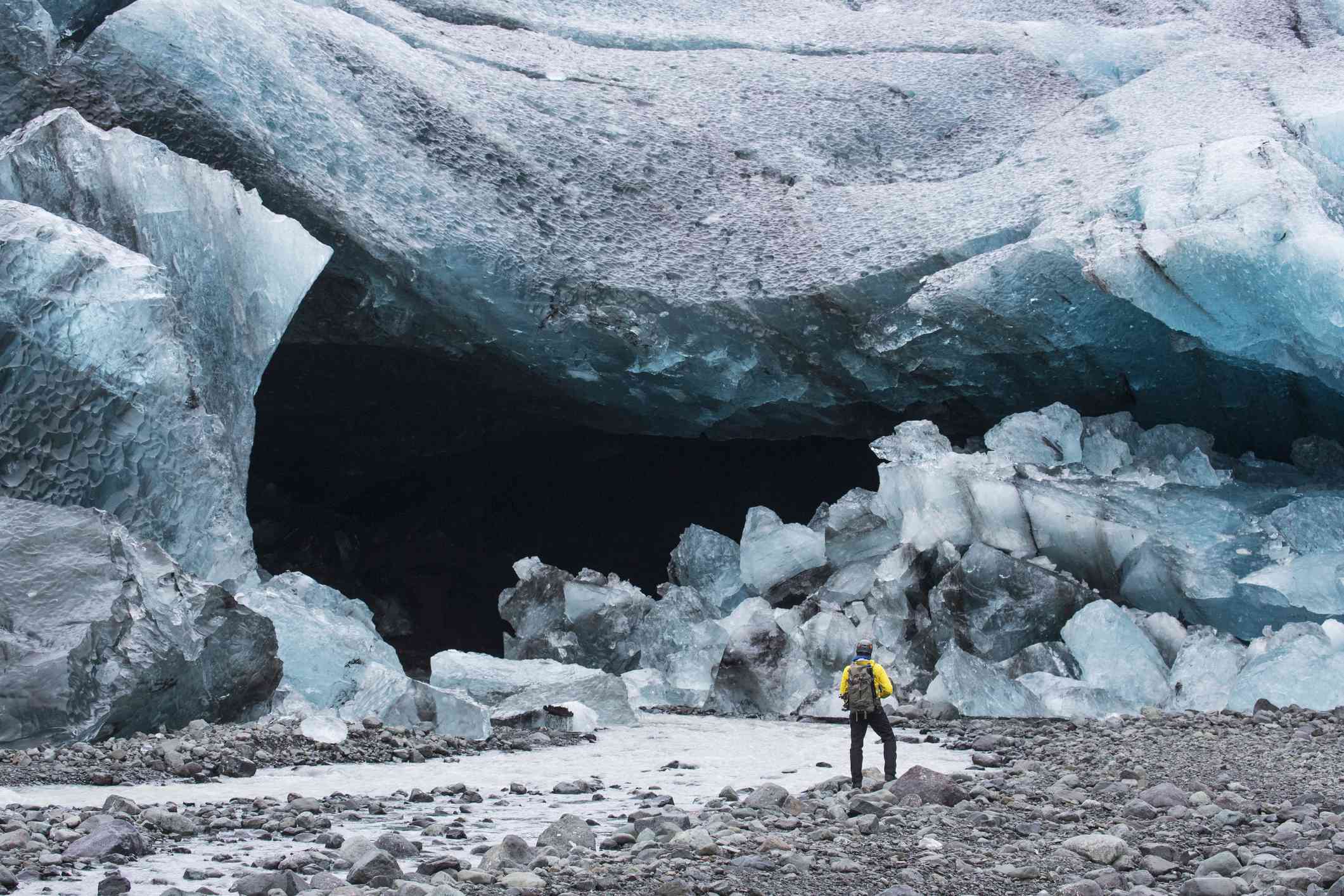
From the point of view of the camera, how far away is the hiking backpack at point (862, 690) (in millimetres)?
4305

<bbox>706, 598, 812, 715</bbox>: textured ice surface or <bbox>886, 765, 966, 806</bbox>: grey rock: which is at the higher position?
<bbox>706, 598, 812, 715</bbox>: textured ice surface

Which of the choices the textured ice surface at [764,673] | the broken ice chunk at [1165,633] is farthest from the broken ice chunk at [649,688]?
the broken ice chunk at [1165,633]

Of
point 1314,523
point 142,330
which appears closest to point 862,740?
point 142,330

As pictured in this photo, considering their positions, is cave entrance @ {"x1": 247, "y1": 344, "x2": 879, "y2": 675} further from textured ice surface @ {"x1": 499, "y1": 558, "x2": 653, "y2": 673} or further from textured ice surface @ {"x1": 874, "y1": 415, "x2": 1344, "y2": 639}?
textured ice surface @ {"x1": 874, "y1": 415, "x2": 1344, "y2": 639}

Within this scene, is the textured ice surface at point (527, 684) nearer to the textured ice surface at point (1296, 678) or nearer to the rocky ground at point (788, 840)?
the rocky ground at point (788, 840)

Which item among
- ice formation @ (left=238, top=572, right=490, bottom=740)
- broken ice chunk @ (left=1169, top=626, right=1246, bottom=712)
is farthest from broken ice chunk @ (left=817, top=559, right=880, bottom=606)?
ice formation @ (left=238, top=572, right=490, bottom=740)

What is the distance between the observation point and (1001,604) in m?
7.23


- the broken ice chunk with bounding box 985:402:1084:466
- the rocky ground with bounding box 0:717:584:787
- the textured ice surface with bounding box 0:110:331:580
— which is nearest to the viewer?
the rocky ground with bounding box 0:717:584:787

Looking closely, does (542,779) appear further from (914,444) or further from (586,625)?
(914,444)

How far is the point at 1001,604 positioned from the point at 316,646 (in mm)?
3640

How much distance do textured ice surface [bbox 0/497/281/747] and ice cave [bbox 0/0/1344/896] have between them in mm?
17

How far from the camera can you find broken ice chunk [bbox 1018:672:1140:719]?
6.36 meters

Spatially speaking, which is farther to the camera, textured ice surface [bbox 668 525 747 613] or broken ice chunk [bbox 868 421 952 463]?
textured ice surface [bbox 668 525 747 613]

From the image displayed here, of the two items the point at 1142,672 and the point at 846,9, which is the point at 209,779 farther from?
the point at 846,9
